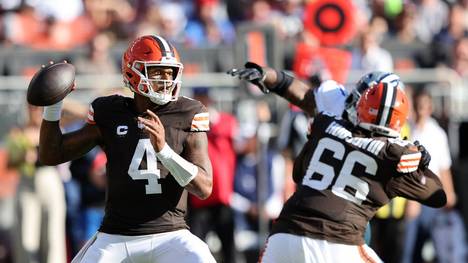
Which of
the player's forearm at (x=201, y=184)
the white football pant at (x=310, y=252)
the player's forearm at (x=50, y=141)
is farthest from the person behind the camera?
the white football pant at (x=310, y=252)

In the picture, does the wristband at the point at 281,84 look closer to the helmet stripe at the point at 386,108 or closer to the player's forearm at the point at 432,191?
the helmet stripe at the point at 386,108

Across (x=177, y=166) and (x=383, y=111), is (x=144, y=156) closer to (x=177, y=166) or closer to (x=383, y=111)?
(x=177, y=166)

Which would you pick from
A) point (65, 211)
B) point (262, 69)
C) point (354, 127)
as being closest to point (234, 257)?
point (65, 211)

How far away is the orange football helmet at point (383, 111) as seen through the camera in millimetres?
6055

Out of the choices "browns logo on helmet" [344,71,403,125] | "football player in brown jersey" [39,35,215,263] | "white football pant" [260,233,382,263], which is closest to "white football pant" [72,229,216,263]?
"football player in brown jersey" [39,35,215,263]

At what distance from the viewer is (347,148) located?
19.9ft

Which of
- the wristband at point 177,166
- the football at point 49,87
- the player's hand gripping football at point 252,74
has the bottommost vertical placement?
the wristband at point 177,166

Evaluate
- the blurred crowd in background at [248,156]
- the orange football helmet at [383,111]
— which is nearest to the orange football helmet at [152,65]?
the orange football helmet at [383,111]

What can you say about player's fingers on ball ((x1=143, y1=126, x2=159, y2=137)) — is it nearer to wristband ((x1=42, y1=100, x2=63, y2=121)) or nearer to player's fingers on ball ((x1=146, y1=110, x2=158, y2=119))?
player's fingers on ball ((x1=146, y1=110, x2=158, y2=119))

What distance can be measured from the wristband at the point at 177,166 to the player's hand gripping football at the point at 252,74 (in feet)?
4.40

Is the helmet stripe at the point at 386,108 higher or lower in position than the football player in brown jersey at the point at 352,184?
higher

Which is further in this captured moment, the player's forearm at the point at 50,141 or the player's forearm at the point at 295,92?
the player's forearm at the point at 295,92

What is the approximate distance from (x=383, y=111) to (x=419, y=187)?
0.46 meters

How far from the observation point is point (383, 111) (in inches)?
238
